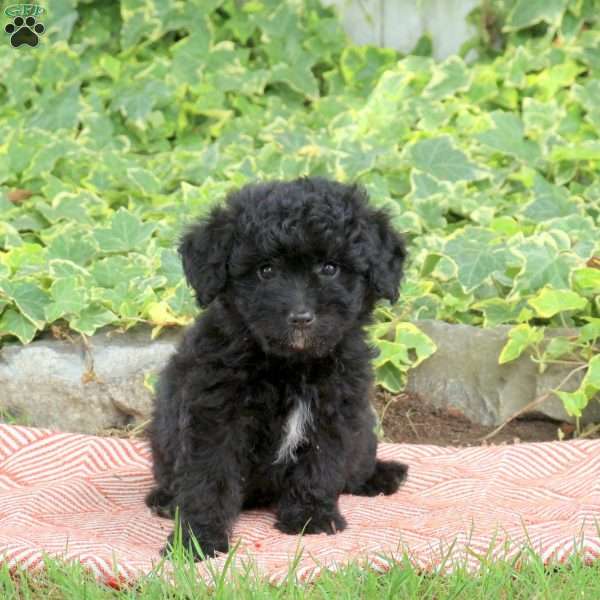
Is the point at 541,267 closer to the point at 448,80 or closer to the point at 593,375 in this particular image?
the point at 593,375

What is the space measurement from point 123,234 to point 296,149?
150 centimetres

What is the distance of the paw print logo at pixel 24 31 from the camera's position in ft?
25.6

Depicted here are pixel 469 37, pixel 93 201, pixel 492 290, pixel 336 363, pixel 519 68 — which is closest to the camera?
pixel 336 363

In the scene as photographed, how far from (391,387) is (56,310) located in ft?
5.60

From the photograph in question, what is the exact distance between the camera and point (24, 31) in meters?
8.29

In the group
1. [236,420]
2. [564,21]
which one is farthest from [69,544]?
[564,21]

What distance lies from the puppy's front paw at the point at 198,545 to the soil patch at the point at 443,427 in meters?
1.96

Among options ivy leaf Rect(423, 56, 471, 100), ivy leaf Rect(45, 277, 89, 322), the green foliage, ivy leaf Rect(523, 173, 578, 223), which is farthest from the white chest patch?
ivy leaf Rect(423, 56, 471, 100)

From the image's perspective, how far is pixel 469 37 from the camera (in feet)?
28.5

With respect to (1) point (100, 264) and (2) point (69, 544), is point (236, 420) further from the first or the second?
(1) point (100, 264)

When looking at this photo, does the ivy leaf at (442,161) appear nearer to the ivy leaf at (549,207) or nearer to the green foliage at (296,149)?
the green foliage at (296,149)

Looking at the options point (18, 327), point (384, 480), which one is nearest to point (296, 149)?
point (18, 327)

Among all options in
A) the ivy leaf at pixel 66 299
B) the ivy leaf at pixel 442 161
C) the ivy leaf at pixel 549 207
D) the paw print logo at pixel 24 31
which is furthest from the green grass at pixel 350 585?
the paw print logo at pixel 24 31

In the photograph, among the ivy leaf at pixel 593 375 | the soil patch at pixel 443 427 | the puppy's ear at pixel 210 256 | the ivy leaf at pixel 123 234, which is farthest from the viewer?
the ivy leaf at pixel 123 234
